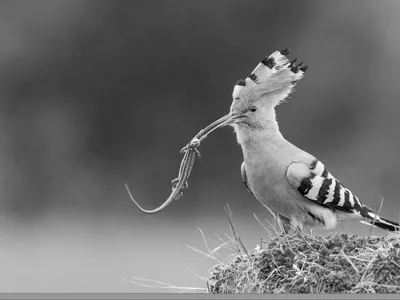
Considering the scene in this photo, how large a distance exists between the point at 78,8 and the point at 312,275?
10.6 meters

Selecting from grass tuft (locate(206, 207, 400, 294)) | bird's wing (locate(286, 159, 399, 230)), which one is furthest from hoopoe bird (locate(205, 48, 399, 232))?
grass tuft (locate(206, 207, 400, 294))

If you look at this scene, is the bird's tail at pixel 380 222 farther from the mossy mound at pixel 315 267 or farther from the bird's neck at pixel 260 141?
the mossy mound at pixel 315 267

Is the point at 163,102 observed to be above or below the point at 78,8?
below

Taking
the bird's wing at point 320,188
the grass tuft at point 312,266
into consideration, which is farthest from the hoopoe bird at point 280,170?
the grass tuft at point 312,266

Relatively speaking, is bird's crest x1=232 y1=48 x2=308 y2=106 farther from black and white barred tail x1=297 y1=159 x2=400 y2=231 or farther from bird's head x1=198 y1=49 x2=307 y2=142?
black and white barred tail x1=297 y1=159 x2=400 y2=231

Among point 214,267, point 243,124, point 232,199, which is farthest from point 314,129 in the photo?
point 214,267

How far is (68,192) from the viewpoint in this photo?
9.60 metres

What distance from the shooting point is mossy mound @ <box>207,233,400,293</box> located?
63.5 inches

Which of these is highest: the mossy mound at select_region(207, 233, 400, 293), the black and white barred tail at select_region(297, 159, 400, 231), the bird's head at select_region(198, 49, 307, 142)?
the bird's head at select_region(198, 49, 307, 142)

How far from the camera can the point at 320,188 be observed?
8.55ft

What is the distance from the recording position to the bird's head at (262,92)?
2.40 meters

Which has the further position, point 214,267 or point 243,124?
point 243,124

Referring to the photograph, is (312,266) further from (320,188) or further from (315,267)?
(320,188)

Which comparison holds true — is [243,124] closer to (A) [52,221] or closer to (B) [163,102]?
(A) [52,221]
